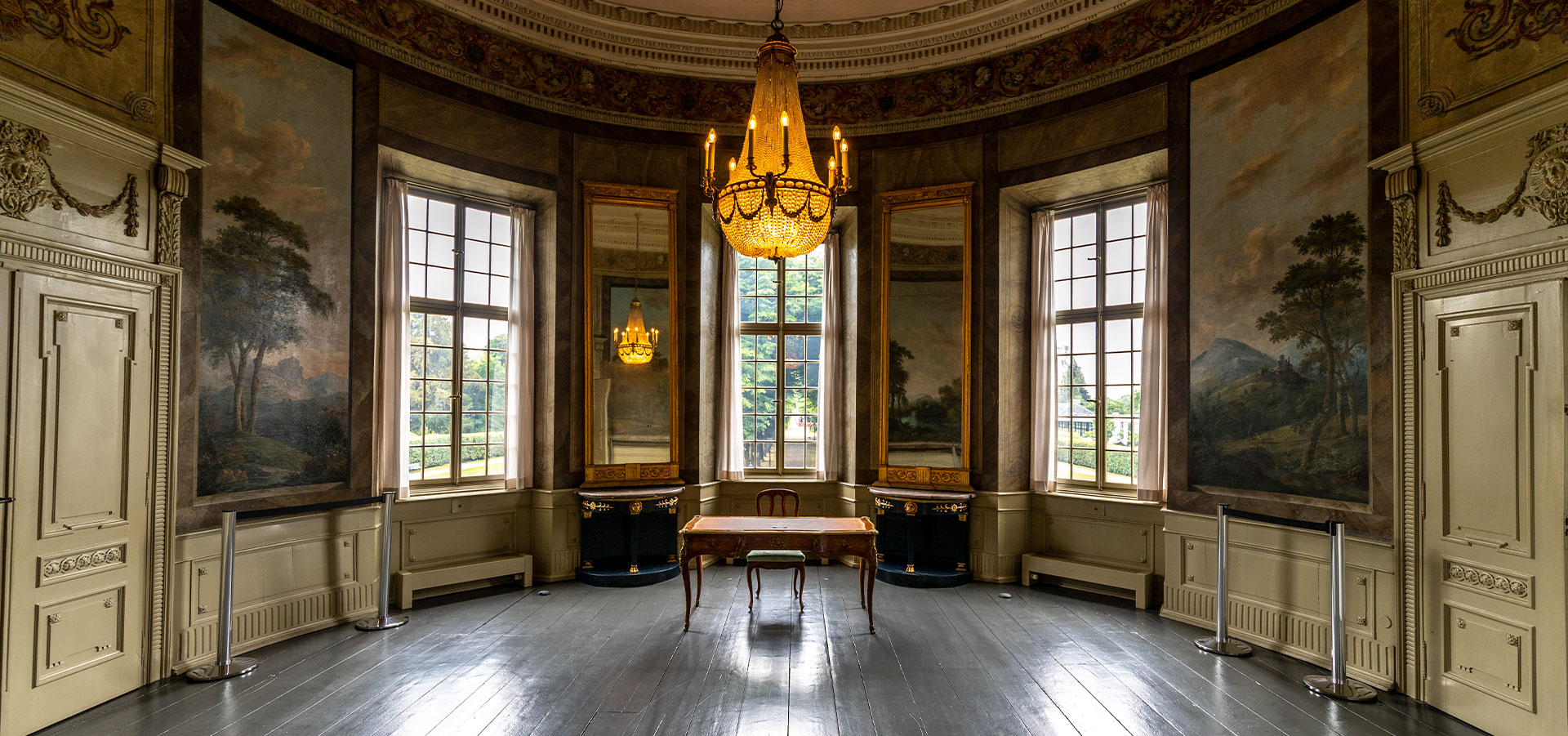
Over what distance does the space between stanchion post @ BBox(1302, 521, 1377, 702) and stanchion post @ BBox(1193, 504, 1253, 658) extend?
632 mm

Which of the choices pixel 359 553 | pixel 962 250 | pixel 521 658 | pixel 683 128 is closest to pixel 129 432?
pixel 359 553

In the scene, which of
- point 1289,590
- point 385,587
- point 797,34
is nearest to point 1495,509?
point 1289,590

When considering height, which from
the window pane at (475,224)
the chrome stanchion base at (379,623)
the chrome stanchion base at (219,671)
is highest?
the window pane at (475,224)

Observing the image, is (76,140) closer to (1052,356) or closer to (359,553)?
(359,553)

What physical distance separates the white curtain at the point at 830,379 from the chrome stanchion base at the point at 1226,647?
3.76 metres

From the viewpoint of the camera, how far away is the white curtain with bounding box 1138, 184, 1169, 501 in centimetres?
660

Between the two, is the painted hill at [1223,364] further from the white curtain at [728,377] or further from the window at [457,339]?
the window at [457,339]

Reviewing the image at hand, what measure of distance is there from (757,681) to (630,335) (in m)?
3.89

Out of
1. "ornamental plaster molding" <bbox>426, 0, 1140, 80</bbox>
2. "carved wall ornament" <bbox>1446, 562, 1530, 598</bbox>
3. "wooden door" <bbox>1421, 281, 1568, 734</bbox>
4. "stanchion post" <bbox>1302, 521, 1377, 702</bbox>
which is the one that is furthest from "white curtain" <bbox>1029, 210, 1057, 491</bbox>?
"carved wall ornament" <bbox>1446, 562, 1530, 598</bbox>

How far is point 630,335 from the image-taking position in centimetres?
745

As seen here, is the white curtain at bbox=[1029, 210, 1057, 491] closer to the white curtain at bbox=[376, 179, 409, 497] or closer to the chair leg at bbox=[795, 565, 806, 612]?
the chair leg at bbox=[795, 565, 806, 612]

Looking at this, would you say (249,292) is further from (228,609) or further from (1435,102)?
(1435,102)

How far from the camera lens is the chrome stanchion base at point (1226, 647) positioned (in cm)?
513

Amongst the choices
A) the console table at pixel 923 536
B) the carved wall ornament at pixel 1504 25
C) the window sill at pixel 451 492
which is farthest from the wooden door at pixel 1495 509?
the window sill at pixel 451 492
